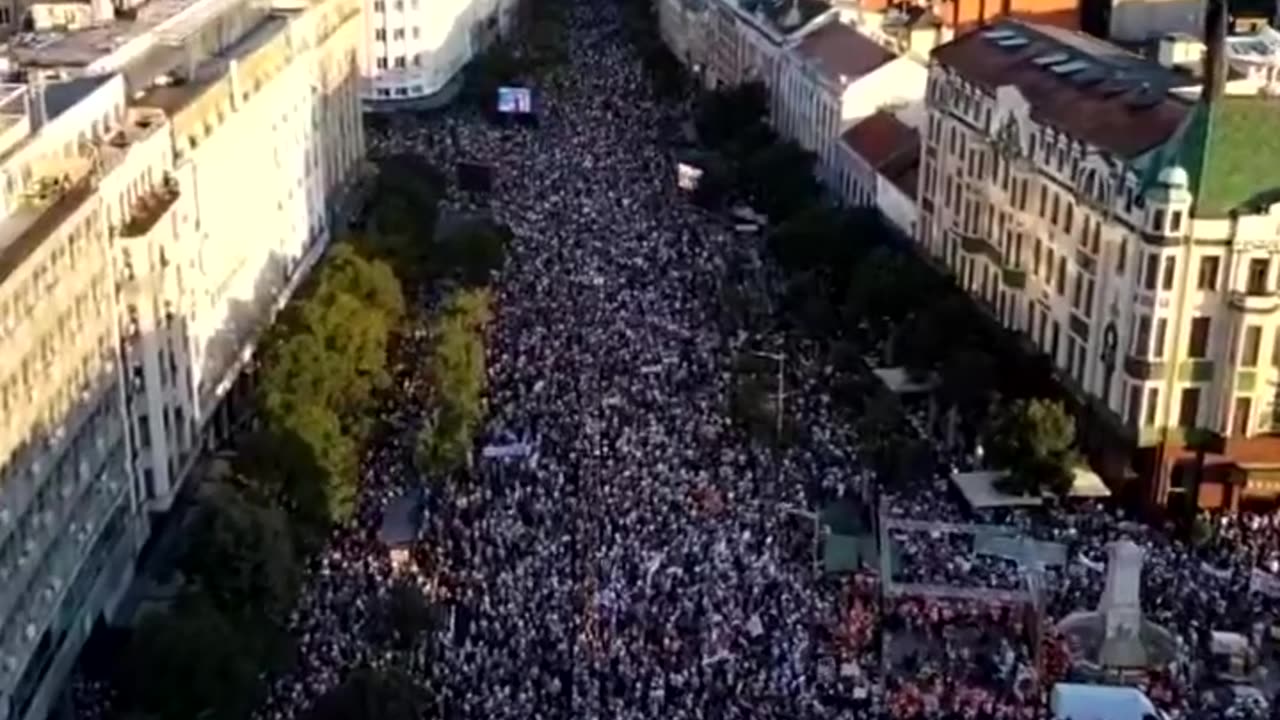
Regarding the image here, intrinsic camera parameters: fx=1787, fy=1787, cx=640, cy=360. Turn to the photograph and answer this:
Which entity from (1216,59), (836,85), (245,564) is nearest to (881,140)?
(836,85)

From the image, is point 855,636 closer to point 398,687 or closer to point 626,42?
point 398,687

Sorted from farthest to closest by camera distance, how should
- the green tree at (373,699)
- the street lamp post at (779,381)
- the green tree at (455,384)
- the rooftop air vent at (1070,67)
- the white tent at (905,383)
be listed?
the rooftop air vent at (1070,67)
the white tent at (905,383)
the street lamp post at (779,381)
the green tree at (455,384)
the green tree at (373,699)

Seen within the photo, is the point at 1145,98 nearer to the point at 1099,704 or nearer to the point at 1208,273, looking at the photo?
Answer: the point at 1208,273

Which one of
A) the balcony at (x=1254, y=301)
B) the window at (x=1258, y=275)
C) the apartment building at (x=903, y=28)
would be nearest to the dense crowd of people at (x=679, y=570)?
the balcony at (x=1254, y=301)

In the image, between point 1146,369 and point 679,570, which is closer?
point 679,570

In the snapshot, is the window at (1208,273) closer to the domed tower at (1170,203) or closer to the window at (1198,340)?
the window at (1198,340)

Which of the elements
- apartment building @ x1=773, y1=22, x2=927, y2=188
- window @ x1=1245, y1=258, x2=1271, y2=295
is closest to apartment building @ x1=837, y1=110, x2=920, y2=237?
apartment building @ x1=773, y1=22, x2=927, y2=188
